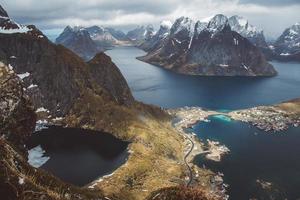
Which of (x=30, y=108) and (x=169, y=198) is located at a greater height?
(x=169, y=198)

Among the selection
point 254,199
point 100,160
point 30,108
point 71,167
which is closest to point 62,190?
point 30,108

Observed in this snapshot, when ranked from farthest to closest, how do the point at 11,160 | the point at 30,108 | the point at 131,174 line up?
1. the point at 131,174
2. the point at 30,108
3. the point at 11,160

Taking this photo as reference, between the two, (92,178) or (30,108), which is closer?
(30,108)

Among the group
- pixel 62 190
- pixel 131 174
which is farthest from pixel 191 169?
pixel 62 190

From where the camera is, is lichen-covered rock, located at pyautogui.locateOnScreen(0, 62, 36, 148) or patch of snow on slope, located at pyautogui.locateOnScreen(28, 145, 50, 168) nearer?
lichen-covered rock, located at pyautogui.locateOnScreen(0, 62, 36, 148)

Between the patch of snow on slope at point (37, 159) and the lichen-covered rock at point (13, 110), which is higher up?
the lichen-covered rock at point (13, 110)

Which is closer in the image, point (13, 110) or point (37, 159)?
point (13, 110)

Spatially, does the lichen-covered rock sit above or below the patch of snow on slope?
above

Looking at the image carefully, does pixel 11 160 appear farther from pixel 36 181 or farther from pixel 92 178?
pixel 92 178

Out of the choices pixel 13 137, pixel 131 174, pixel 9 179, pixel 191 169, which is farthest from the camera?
pixel 191 169

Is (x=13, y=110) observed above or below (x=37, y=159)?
Answer: above

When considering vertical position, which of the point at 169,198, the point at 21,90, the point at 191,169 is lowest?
the point at 191,169
